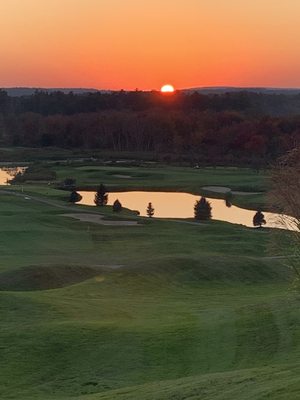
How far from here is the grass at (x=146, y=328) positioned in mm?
19250

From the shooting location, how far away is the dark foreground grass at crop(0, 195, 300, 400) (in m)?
19.2

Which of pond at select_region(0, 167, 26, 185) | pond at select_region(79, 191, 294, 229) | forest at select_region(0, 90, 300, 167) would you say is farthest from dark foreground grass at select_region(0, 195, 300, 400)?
forest at select_region(0, 90, 300, 167)

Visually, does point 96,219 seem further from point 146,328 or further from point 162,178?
point 162,178

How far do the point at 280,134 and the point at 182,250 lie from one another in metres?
114

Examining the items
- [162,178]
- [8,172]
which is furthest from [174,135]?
[162,178]

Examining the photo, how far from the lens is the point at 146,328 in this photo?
25.7 m

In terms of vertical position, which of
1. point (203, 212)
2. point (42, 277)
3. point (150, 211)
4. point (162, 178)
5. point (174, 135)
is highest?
point (174, 135)

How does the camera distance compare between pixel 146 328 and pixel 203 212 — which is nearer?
pixel 146 328

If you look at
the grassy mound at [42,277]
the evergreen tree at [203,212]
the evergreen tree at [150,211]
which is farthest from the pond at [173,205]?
the grassy mound at [42,277]

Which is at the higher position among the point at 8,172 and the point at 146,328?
the point at 8,172

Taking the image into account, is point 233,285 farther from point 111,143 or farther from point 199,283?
point 111,143

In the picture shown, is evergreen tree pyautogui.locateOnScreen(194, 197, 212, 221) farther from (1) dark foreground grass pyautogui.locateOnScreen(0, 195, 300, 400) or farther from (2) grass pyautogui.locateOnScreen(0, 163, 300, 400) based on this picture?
(1) dark foreground grass pyautogui.locateOnScreen(0, 195, 300, 400)

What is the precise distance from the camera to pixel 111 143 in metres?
178

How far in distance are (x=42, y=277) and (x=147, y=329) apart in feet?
39.7
